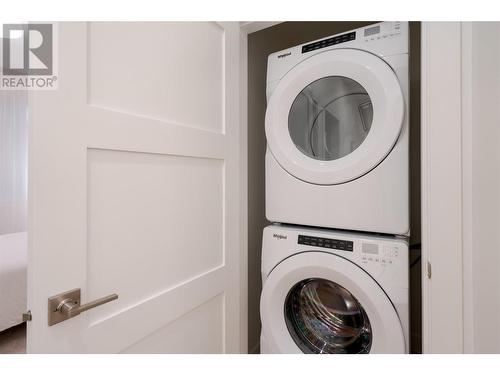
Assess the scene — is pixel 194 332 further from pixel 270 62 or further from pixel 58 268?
pixel 270 62

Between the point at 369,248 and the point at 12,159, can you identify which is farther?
the point at 12,159

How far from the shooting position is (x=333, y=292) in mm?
1190

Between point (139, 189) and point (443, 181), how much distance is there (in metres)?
0.89

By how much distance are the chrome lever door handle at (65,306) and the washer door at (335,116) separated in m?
0.85

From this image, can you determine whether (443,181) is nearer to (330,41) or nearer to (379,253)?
(379,253)

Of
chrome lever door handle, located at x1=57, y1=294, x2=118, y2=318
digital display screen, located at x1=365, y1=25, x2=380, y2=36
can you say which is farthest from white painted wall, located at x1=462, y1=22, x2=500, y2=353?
chrome lever door handle, located at x1=57, y1=294, x2=118, y2=318

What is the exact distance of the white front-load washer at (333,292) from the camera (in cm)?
98

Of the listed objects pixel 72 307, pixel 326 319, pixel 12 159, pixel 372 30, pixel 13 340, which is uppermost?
pixel 372 30

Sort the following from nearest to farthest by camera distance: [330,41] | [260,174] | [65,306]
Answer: [65,306] < [330,41] < [260,174]

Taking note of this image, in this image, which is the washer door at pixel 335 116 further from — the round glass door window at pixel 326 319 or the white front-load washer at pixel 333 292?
the round glass door window at pixel 326 319

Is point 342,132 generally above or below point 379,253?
above

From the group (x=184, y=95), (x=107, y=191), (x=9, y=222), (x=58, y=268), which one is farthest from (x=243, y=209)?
(x=9, y=222)

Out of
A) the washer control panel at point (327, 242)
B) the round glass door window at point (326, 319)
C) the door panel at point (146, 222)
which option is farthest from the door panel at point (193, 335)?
the washer control panel at point (327, 242)

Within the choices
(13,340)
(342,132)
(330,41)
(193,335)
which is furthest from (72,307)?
(13,340)
